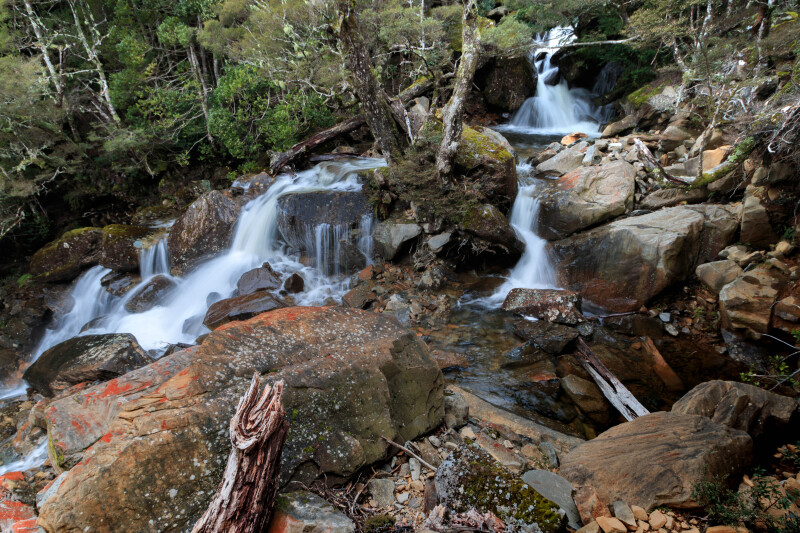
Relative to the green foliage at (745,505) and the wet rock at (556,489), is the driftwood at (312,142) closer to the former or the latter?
the wet rock at (556,489)

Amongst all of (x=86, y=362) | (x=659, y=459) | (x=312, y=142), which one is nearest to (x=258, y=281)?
(x=86, y=362)

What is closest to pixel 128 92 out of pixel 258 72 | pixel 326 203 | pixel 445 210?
pixel 258 72

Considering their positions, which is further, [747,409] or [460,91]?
[460,91]

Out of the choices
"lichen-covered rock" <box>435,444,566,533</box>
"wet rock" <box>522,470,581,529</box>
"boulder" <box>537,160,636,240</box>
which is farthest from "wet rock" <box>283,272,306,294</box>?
"wet rock" <box>522,470,581,529</box>

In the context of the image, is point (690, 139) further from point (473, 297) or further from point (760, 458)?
point (760, 458)

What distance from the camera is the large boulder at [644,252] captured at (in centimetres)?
698

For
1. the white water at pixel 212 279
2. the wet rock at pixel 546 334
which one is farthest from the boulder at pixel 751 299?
the white water at pixel 212 279

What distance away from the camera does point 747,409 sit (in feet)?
12.8

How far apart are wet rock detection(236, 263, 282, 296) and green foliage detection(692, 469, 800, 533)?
7733 millimetres

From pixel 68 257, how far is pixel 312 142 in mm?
7255

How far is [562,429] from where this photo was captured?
4.98m

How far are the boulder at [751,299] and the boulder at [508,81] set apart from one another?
12272mm

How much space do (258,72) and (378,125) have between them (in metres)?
6.07

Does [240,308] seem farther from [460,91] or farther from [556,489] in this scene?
[556,489]
